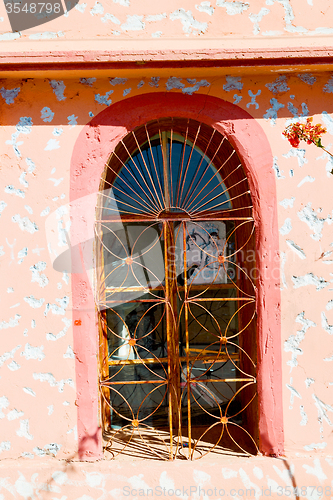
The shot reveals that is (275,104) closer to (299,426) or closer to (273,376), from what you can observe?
(273,376)

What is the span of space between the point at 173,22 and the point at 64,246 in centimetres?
194

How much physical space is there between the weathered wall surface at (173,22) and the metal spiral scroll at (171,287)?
0.70 metres

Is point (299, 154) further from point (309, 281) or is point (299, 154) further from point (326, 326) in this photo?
point (326, 326)

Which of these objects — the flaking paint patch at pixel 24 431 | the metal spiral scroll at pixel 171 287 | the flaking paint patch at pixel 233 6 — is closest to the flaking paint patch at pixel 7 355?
the flaking paint patch at pixel 24 431

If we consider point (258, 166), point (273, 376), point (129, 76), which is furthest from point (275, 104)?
point (273, 376)

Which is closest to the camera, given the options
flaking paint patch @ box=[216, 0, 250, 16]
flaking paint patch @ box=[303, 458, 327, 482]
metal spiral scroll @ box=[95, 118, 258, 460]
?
flaking paint patch @ box=[303, 458, 327, 482]

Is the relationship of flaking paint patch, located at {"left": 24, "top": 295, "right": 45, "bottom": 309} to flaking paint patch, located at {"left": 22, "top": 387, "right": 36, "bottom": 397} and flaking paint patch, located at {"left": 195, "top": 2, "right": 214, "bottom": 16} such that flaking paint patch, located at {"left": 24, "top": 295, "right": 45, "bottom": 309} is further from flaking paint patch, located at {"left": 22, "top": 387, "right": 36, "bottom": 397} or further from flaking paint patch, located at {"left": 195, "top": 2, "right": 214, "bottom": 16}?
flaking paint patch, located at {"left": 195, "top": 2, "right": 214, "bottom": 16}

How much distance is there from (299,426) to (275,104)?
253 centimetres

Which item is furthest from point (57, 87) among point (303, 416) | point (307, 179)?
point (303, 416)

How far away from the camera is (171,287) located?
3.07 meters

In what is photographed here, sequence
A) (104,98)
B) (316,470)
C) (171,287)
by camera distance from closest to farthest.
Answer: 1. (316,470)
2. (104,98)
3. (171,287)

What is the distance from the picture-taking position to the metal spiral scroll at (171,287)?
9.84 feet

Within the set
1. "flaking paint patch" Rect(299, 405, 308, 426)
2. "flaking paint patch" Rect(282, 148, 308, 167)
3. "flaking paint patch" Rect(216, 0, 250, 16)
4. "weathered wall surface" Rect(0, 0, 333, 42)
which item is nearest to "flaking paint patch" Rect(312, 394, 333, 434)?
"flaking paint patch" Rect(299, 405, 308, 426)

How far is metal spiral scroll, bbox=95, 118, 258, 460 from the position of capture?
3.00 meters
